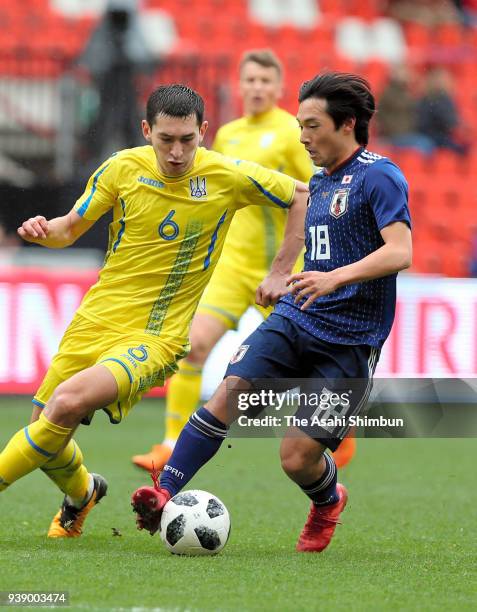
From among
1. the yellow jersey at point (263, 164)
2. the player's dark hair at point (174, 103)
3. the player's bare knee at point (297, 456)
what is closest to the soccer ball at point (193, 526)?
the player's bare knee at point (297, 456)

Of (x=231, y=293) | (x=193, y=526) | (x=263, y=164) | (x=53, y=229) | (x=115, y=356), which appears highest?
(x=53, y=229)

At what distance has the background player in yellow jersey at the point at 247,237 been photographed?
24.6 ft

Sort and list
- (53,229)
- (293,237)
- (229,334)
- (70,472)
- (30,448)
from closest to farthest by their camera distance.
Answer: (30,448) < (53,229) < (70,472) < (293,237) < (229,334)

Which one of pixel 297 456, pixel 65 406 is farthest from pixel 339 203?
pixel 65 406

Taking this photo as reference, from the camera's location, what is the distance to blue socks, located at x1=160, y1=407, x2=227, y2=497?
5.05 metres

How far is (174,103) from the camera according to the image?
16.6 ft

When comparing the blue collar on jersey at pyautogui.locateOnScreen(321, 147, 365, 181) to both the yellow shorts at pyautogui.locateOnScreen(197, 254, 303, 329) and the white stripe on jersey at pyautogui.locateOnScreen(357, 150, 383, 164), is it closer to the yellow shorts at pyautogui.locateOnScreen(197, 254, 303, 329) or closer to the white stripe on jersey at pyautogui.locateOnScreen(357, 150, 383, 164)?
the white stripe on jersey at pyautogui.locateOnScreen(357, 150, 383, 164)

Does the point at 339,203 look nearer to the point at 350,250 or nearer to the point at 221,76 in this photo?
the point at 350,250

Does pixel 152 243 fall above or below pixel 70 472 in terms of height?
above

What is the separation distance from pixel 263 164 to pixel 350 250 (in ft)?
8.84

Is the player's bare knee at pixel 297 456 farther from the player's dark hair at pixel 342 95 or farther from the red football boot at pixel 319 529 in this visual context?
the player's dark hair at pixel 342 95

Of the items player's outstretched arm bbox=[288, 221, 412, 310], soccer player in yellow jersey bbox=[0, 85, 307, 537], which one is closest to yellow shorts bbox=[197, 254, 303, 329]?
soccer player in yellow jersey bbox=[0, 85, 307, 537]

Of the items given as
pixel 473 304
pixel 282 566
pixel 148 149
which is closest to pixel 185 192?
pixel 148 149

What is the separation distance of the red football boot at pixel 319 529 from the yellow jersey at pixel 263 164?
2.57m
